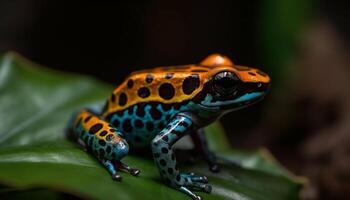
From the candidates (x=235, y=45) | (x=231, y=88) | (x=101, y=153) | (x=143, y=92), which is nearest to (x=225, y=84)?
(x=231, y=88)

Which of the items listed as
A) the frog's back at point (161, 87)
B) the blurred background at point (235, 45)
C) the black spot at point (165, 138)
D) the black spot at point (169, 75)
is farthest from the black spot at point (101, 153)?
the blurred background at point (235, 45)

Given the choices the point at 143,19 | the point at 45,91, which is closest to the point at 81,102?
the point at 45,91

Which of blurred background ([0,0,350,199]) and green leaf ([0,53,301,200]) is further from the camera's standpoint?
blurred background ([0,0,350,199])

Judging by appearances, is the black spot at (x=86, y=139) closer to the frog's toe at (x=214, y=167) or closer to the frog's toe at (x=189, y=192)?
the frog's toe at (x=189, y=192)

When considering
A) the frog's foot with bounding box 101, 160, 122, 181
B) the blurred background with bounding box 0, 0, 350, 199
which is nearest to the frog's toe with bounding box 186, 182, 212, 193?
the frog's foot with bounding box 101, 160, 122, 181

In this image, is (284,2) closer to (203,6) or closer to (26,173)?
(203,6)

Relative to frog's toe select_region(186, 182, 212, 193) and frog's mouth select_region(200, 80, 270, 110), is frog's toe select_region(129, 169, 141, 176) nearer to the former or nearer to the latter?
frog's toe select_region(186, 182, 212, 193)
